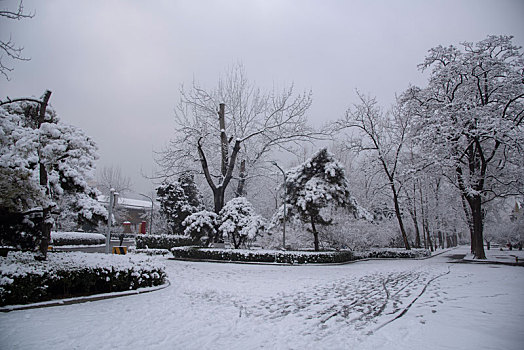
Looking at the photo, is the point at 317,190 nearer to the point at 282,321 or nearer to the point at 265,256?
the point at 265,256

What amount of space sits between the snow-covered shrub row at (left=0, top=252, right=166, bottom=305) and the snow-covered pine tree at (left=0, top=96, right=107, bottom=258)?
1.23 m

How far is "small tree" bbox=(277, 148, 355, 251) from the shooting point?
20.3 m

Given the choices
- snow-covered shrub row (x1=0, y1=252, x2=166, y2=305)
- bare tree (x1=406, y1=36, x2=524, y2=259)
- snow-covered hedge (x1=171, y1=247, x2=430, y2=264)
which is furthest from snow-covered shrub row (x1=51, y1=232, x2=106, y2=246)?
bare tree (x1=406, y1=36, x2=524, y2=259)

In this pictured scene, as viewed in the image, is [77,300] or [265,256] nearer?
[77,300]

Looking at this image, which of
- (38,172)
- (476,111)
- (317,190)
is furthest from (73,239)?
(476,111)

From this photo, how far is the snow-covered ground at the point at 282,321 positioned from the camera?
4.80m

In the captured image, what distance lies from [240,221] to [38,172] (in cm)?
1217

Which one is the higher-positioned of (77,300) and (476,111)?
(476,111)

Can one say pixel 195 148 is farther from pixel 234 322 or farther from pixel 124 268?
pixel 234 322

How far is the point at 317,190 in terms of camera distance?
66.6 ft

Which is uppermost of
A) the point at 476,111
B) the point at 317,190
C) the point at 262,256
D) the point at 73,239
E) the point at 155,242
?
the point at 476,111

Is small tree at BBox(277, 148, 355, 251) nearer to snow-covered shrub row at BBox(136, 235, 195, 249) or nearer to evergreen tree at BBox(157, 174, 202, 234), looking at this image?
snow-covered shrub row at BBox(136, 235, 195, 249)

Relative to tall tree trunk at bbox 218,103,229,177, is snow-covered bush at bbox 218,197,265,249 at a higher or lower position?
lower

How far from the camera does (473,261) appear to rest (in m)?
21.3
